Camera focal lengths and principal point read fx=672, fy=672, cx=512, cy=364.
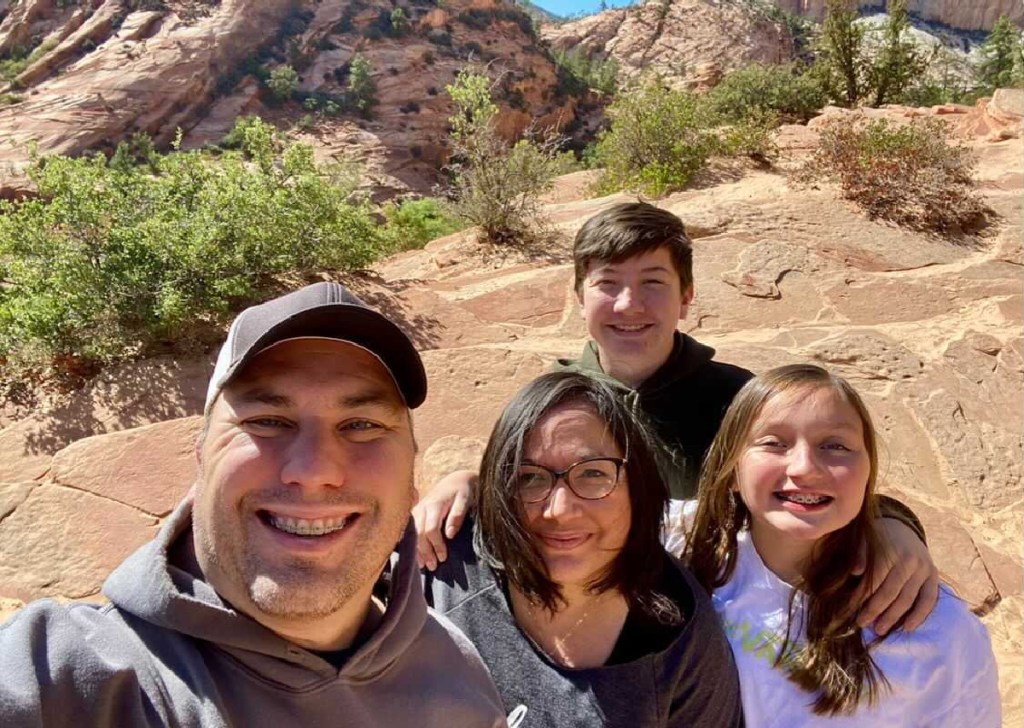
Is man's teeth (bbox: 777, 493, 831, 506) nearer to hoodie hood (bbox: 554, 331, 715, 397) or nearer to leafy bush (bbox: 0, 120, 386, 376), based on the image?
hoodie hood (bbox: 554, 331, 715, 397)

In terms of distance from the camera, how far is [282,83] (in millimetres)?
28188

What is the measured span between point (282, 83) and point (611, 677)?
31226mm

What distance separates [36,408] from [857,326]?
478 cm

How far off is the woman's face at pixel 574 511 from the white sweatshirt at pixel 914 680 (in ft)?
1.28

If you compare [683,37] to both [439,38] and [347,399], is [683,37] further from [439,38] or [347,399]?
[347,399]

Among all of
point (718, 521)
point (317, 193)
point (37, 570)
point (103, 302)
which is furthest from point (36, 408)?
point (718, 521)

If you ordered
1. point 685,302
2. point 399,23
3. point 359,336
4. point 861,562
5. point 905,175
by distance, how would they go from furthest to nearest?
point 399,23
point 905,175
point 685,302
point 861,562
point 359,336

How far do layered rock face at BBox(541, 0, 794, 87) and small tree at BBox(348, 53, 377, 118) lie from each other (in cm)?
1496

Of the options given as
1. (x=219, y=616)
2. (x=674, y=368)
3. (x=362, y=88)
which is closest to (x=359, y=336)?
(x=219, y=616)

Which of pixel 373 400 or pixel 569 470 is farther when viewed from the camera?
pixel 569 470

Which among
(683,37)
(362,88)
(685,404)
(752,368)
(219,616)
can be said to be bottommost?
(752,368)

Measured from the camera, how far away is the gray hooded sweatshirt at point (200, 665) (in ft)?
2.57

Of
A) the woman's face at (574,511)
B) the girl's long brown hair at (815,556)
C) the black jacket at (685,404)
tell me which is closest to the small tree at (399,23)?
the black jacket at (685,404)

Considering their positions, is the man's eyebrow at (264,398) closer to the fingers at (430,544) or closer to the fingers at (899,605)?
the fingers at (430,544)
